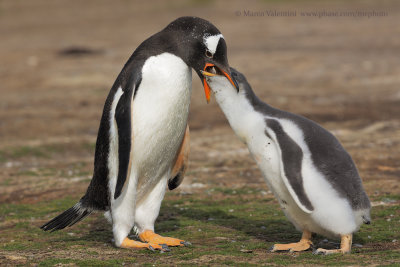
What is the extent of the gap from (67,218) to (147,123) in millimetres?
1276

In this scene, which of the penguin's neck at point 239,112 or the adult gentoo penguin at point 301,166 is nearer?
the adult gentoo penguin at point 301,166

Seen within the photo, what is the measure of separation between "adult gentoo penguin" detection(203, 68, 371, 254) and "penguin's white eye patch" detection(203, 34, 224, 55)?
0.73ft

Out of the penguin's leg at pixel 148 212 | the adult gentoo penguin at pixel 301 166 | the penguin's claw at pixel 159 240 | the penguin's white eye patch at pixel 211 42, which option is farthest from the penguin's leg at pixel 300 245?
the penguin's white eye patch at pixel 211 42

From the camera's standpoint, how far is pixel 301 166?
5559mm

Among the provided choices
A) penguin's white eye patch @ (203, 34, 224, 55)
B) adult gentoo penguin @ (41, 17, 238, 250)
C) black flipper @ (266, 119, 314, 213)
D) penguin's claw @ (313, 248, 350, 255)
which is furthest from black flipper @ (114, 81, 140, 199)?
penguin's claw @ (313, 248, 350, 255)

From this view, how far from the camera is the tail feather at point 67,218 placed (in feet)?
21.0

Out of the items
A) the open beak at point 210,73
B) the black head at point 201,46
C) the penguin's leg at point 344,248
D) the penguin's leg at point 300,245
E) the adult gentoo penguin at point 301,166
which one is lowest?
the penguin's leg at point 300,245

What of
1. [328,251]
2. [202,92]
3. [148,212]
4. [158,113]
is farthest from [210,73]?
[202,92]

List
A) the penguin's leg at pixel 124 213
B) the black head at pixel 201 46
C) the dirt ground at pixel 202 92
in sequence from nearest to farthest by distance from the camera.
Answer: the black head at pixel 201 46 → the penguin's leg at pixel 124 213 → the dirt ground at pixel 202 92

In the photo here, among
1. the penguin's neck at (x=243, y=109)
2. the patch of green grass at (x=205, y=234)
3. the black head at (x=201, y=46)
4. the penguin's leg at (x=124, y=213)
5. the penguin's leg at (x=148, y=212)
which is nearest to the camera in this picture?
the patch of green grass at (x=205, y=234)

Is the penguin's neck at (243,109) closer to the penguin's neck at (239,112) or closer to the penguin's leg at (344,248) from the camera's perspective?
the penguin's neck at (239,112)

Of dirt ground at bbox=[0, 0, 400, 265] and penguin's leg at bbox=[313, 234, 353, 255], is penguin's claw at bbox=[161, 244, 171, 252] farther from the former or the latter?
penguin's leg at bbox=[313, 234, 353, 255]

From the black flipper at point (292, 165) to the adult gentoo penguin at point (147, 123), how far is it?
25.4 inches

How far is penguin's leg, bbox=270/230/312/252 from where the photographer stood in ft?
18.5
